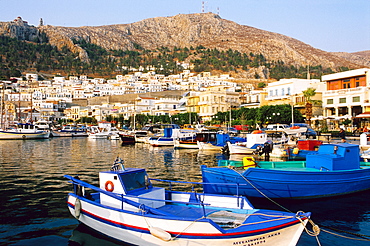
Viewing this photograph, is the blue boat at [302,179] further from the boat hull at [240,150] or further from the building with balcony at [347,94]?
the building with balcony at [347,94]

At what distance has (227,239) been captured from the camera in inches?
301

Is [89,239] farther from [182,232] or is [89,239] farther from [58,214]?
[182,232]

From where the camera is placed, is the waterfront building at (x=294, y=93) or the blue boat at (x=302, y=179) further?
the waterfront building at (x=294, y=93)

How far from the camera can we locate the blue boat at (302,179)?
44.5ft

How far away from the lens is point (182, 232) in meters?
7.98

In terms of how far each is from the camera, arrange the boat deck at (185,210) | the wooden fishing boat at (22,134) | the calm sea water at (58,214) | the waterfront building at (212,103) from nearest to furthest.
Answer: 1. the boat deck at (185,210)
2. the calm sea water at (58,214)
3. the wooden fishing boat at (22,134)
4. the waterfront building at (212,103)

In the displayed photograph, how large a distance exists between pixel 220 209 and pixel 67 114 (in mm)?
140129

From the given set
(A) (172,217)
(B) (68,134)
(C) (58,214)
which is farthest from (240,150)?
(B) (68,134)

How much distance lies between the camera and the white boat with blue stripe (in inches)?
302

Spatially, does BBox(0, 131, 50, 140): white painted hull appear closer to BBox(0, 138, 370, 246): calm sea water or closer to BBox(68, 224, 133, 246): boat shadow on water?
BBox(0, 138, 370, 246): calm sea water

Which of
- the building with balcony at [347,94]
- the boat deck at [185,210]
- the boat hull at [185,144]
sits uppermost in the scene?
the building with balcony at [347,94]

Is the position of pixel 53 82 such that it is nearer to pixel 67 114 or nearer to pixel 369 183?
pixel 67 114

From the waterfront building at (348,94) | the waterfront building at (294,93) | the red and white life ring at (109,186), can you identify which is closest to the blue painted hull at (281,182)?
the red and white life ring at (109,186)

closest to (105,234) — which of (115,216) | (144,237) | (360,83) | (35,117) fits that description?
(115,216)
